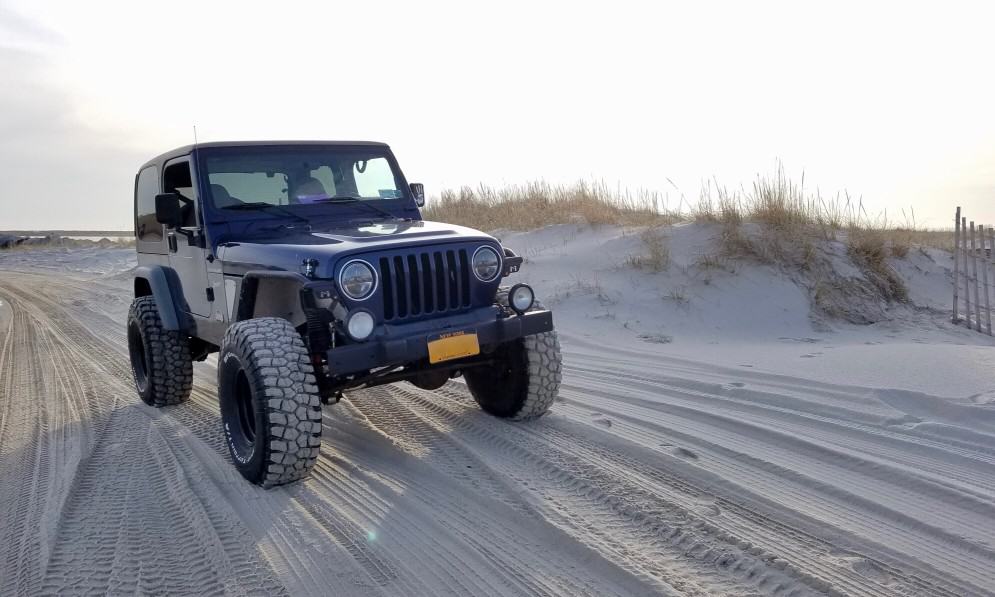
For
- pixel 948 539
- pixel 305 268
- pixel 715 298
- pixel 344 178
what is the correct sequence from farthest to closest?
pixel 715 298 < pixel 344 178 < pixel 305 268 < pixel 948 539

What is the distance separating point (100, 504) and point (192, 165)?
2404mm

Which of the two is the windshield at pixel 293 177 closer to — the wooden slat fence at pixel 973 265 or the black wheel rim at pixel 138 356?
the black wheel rim at pixel 138 356

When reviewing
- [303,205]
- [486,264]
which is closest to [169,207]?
[303,205]

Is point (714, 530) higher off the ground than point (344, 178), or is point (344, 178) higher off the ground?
point (344, 178)

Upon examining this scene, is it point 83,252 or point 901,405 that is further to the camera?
point 83,252

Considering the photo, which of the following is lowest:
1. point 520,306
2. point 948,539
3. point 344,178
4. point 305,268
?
point 948,539

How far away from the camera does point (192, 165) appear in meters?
5.33

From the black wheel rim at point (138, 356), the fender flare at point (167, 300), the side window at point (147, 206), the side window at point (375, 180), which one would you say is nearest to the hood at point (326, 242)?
the side window at point (375, 180)

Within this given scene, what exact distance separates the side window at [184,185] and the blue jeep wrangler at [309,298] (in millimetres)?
18

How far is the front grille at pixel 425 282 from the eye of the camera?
4211 mm

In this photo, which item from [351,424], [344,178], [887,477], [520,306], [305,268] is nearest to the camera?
[887,477]

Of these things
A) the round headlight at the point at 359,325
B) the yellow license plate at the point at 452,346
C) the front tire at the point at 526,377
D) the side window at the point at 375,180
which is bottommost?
the front tire at the point at 526,377

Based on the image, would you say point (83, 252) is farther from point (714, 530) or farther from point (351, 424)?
point (714, 530)

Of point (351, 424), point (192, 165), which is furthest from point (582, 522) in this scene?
point (192, 165)
